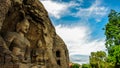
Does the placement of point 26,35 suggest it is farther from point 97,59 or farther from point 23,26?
point 97,59

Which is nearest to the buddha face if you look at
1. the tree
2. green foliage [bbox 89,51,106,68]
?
the tree

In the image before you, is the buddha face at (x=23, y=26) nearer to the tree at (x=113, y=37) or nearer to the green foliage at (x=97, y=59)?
the tree at (x=113, y=37)

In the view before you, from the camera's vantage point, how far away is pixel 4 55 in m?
13.6

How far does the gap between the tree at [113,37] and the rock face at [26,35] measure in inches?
294

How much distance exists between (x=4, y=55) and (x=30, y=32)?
5.84m

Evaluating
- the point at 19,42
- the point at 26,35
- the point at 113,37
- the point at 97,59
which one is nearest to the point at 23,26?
the point at 26,35

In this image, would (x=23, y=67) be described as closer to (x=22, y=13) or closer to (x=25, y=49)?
(x=25, y=49)

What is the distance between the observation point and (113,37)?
29.1m

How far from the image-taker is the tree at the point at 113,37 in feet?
90.4

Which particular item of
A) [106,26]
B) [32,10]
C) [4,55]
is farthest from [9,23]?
[106,26]

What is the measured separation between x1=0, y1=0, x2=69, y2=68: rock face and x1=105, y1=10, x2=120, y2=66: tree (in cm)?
747

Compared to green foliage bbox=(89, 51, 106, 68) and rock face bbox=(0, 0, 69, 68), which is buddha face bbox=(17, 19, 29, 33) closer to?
rock face bbox=(0, 0, 69, 68)

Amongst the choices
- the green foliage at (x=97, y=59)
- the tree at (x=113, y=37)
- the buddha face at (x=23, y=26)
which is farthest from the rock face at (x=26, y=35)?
the green foliage at (x=97, y=59)

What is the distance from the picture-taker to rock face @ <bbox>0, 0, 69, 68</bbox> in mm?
14423
